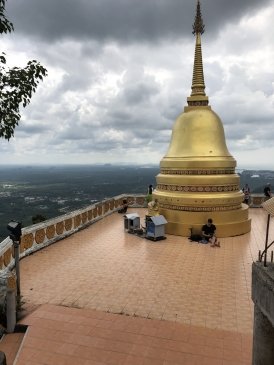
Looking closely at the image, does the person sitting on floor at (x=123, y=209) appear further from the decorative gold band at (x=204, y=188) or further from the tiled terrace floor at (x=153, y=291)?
the tiled terrace floor at (x=153, y=291)

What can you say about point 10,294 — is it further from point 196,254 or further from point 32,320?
point 196,254

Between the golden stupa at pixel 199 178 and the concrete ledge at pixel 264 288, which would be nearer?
the concrete ledge at pixel 264 288

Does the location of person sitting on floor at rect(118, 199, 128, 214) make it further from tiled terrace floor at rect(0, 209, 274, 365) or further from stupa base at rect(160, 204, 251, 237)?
tiled terrace floor at rect(0, 209, 274, 365)

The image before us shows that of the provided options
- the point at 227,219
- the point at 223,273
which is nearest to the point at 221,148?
the point at 227,219

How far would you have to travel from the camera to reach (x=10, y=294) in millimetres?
9062

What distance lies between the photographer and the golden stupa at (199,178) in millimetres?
19516

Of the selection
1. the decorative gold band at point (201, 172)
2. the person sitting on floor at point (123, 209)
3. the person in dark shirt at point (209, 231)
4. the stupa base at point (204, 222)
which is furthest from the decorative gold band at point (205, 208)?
the person sitting on floor at point (123, 209)

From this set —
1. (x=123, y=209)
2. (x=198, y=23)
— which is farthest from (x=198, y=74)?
(x=123, y=209)

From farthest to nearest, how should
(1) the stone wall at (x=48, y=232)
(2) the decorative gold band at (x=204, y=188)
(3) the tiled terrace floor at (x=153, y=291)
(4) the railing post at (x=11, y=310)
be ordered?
(2) the decorative gold band at (x=204, y=188) < (1) the stone wall at (x=48, y=232) < (4) the railing post at (x=11, y=310) < (3) the tiled terrace floor at (x=153, y=291)

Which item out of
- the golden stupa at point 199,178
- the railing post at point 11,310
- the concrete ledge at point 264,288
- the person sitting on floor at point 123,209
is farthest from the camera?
the person sitting on floor at point 123,209

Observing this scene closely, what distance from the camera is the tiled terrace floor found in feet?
27.4

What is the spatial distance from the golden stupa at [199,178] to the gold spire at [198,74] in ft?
0.19

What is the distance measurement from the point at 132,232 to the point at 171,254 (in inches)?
172

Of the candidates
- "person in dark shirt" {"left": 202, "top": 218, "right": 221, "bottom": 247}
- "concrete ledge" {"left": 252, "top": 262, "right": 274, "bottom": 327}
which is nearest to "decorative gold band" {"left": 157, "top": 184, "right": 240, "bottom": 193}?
"person in dark shirt" {"left": 202, "top": 218, "right": 221, "bottom": 247}
